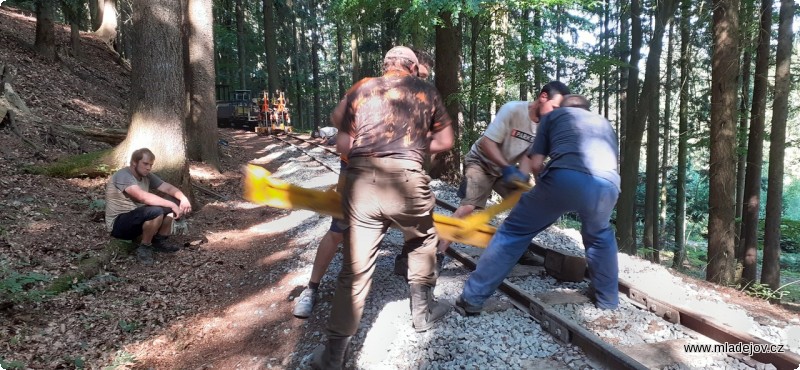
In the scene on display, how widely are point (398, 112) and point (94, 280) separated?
4.05 m

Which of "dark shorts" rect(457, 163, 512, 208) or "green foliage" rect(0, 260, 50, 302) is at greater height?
"dark shorts" rect(457, 163, 512, 208)

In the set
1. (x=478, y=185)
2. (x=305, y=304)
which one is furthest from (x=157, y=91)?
(x=478, y=185)

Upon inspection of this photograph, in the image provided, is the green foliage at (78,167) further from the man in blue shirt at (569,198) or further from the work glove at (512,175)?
the man in blue shirt at (569,198)

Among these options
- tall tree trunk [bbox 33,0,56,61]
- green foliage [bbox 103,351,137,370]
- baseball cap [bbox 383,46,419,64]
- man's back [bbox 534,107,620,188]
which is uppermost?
tall tree trunk [bbox 33,0,56,61]

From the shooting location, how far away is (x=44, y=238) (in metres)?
5.53

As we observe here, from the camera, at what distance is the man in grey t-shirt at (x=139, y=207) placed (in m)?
5.61

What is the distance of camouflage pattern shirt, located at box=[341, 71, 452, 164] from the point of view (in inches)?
117

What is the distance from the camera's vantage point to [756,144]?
10516mm

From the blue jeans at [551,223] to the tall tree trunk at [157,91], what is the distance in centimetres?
544

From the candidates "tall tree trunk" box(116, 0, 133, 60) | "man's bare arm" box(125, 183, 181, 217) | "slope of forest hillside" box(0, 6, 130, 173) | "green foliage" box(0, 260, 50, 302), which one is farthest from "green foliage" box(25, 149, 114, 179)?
"green foliage" box(0, 260, 50, 302)

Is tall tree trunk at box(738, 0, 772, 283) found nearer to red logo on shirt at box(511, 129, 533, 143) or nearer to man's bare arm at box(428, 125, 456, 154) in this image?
red logo on shirt at box(511, 129, 533, 143)

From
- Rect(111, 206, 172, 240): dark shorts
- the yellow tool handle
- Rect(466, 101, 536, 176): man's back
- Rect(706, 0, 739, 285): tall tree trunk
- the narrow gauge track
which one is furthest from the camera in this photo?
Rect(706, 0, 739, 285): tall tree trunk

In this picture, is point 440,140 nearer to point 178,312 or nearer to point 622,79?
point 178,312

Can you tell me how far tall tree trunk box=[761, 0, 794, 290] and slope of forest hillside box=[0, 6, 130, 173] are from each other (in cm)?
1296
